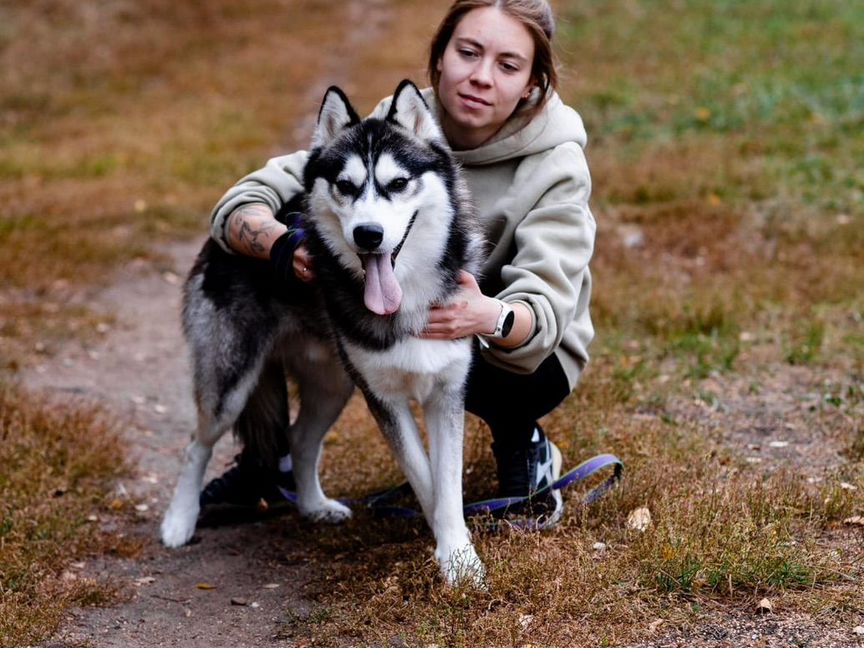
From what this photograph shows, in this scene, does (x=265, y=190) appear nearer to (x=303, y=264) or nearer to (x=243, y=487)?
(x=303, y=264)

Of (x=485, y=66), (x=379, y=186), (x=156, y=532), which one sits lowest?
(x=156, y=532)

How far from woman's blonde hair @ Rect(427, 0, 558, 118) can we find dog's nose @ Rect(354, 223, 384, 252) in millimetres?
1005

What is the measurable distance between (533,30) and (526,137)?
0.37 meters

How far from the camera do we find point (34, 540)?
399 cm

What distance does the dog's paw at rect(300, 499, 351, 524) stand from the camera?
439 centimetres

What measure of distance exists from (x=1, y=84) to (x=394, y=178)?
13162 mm

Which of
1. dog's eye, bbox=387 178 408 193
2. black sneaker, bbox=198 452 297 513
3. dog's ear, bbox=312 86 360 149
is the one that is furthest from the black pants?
black sneaker, bbox=198 452 297 513

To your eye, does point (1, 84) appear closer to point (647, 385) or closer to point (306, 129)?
point (306, 129)

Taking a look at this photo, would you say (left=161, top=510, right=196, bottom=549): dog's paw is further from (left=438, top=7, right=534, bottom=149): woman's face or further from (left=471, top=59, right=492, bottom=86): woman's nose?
(left=471, top=59, right=492, bottom=86): woman's nose

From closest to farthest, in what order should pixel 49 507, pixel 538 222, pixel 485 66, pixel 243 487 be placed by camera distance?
pixel 485 66
pixel 538 222
pixel 49 507
pixel 243 487

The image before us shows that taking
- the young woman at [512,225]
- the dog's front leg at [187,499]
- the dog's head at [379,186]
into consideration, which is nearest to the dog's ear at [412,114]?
the dog's head at [379,186]

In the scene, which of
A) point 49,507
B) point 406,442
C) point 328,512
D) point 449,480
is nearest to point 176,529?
point 49,507

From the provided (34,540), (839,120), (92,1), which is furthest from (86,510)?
(92,1)

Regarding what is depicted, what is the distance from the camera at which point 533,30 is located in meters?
3.71
